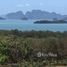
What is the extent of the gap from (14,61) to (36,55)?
3.96m

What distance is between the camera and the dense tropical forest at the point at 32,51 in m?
14.0

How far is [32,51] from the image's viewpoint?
17.3 meters

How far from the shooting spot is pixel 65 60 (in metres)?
17.6

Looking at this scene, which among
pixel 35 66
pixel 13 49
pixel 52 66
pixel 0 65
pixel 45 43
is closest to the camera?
pixel 0 65

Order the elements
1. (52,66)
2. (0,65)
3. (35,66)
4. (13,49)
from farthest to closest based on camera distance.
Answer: (52,66)
(13,49)
(35,66)
(0,65)

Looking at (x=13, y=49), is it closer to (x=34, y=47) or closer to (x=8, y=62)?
(x=8, y=62)

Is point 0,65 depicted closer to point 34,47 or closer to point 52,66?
point 52,66

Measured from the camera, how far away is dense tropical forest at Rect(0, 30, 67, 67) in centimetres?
1397

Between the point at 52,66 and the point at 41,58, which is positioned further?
the point at 41,58

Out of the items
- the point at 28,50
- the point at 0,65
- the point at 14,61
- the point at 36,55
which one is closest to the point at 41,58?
the point at 36,55

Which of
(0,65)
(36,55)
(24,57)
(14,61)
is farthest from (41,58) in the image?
(0,65)

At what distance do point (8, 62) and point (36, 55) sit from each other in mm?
4243

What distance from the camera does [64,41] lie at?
20.3 metres

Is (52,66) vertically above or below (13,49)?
below
